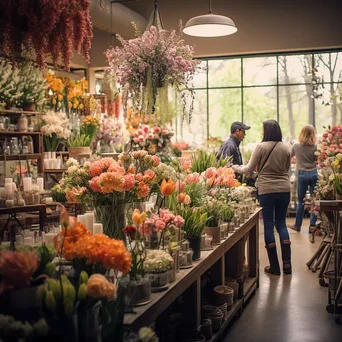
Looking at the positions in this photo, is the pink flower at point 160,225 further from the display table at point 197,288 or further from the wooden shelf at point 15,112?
the wooden shelf at point 15,112

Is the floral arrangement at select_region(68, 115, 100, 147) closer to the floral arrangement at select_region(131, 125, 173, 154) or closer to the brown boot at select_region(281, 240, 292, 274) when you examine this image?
the floral arrangement at select_region(131, 125, 173, 154)

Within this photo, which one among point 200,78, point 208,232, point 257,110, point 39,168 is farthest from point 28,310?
point 257,110

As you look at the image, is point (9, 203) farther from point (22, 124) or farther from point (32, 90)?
point (32, 90)

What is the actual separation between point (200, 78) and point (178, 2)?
3248 mm

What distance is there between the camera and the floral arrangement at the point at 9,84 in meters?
7.32

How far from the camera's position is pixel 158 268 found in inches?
97.8

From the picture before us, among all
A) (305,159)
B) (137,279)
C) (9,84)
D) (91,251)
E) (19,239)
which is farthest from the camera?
(305,159)

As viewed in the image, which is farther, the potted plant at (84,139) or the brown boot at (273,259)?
the potted plant at (84,139)

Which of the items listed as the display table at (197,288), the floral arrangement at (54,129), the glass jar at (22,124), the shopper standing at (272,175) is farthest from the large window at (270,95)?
the glass jar at (22,124)

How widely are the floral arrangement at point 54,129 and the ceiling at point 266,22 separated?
352 cm

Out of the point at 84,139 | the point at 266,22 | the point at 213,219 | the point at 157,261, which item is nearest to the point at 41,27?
the point at 157,261

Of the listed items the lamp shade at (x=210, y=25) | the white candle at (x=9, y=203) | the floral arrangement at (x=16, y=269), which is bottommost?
the white candle at (x=9, y=203)

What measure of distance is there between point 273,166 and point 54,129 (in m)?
3.73

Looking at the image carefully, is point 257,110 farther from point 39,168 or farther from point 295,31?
point 39,168
